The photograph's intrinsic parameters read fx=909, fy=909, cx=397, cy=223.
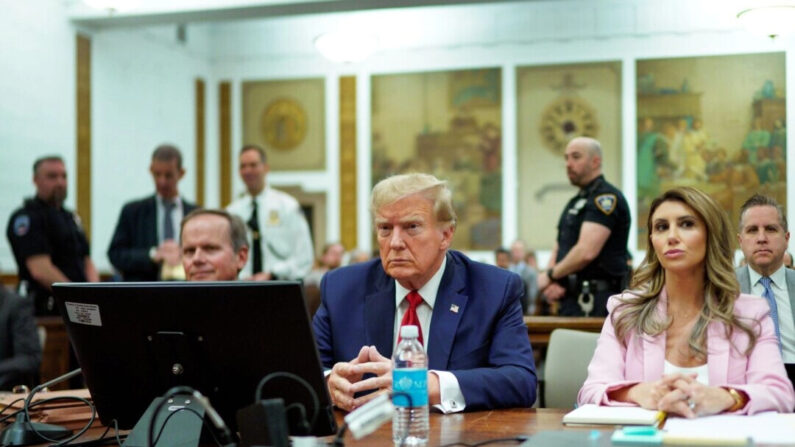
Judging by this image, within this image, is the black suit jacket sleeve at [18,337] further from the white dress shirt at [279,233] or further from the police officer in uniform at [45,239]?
the white dress shirt at [279,233]

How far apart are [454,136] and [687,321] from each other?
1052 centimetres

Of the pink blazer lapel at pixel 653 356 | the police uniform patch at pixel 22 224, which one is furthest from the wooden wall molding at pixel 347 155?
the pink blazer lapel at pixel 653 356

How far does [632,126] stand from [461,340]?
10039 millimetres

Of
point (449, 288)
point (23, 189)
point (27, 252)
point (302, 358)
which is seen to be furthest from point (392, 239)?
point (23, 189)

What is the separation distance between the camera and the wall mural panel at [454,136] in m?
12.8

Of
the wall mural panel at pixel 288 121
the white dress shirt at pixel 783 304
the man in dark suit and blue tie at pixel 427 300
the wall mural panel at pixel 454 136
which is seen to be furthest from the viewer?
the wall mural panel at pixel 288 121

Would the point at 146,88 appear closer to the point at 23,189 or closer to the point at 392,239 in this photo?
the point at 23,189

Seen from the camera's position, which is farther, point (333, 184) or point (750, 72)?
point (333, 184)

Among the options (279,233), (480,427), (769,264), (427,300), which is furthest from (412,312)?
(279,233)

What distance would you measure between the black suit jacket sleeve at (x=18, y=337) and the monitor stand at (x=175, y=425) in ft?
8.77

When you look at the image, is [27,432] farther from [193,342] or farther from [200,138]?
[200,138]

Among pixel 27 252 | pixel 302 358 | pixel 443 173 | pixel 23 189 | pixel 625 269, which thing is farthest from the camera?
pixel 443 173

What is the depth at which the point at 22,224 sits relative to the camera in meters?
5.95

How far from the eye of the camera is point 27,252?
5918 millimetres
